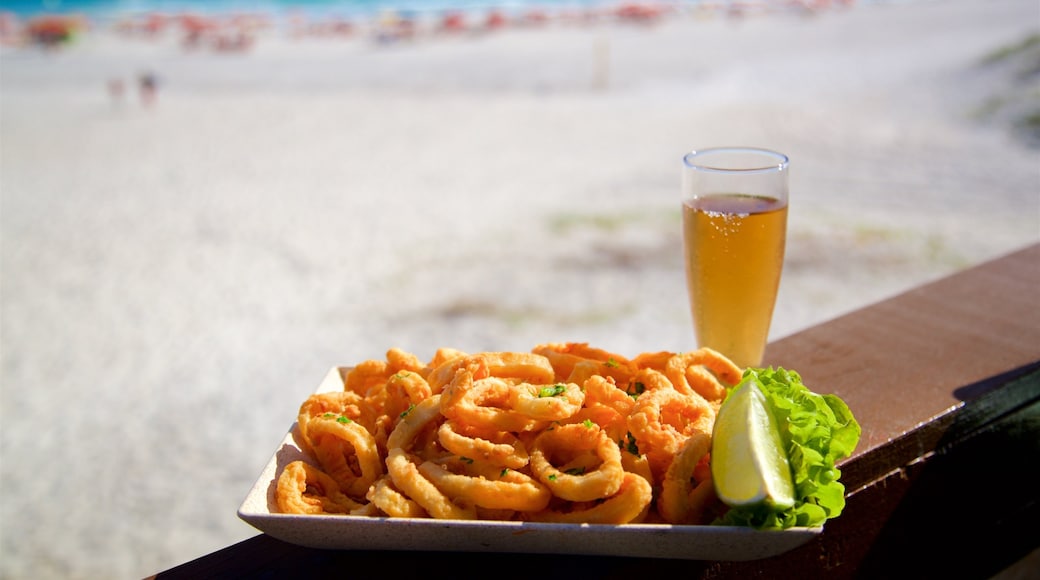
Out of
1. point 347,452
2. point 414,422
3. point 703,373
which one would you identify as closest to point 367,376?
point 347,452

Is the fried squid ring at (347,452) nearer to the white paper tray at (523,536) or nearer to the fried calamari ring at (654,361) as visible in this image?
the white paper tray at (523,536)

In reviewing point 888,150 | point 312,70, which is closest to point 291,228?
point 888,150

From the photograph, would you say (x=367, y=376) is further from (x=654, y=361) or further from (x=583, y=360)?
(x=654, y=361)

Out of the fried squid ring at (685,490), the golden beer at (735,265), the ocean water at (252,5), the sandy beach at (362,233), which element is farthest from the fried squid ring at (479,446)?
the ocean water at (252,5)

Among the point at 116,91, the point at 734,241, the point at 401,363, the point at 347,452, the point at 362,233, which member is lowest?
the point at 362,233

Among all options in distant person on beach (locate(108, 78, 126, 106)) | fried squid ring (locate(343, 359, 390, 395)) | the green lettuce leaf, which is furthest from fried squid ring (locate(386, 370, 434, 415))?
distant person on beach (locate(108, 78, 126, 106))

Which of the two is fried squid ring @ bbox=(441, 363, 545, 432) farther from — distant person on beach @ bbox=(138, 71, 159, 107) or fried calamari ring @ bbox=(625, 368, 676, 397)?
distant person on beach @ bbox=(138, 71, 159, 107)

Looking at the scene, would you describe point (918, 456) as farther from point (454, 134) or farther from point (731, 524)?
point (454, 134)
